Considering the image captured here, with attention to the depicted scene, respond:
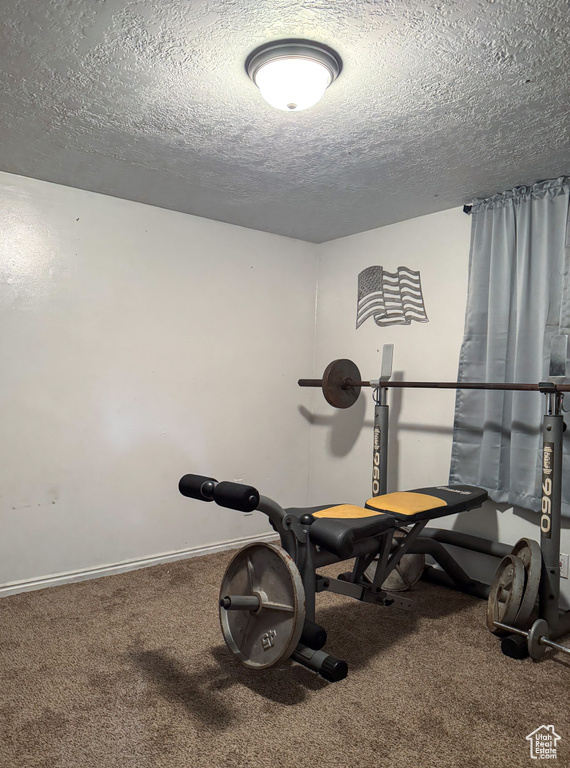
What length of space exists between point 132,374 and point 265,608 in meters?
1.84

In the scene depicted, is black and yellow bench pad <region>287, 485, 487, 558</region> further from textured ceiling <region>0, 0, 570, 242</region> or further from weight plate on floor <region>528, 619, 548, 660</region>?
textured ceiling <region>0, 0, 570, 242</region>

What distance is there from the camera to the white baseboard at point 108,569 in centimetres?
304

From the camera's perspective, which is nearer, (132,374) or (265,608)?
(265,608)

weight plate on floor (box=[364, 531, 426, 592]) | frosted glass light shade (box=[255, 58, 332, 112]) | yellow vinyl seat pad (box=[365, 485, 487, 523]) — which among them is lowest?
weight plate on floor (box=[364, 531, 426, 592])

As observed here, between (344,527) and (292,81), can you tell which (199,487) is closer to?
(344,527)

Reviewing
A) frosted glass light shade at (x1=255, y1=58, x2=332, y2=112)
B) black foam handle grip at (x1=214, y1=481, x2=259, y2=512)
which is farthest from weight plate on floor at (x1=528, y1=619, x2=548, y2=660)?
frosted glass light shade at (x1=255, y1=58, x2=332, y2=112)

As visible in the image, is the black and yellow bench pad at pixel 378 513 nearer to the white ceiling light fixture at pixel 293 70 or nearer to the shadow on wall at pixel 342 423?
the shadow on wall at pixel 342 423

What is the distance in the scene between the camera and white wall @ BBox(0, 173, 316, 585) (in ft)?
10.0

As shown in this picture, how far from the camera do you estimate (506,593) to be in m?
2.48

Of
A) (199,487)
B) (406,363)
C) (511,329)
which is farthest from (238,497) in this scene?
(406,363)

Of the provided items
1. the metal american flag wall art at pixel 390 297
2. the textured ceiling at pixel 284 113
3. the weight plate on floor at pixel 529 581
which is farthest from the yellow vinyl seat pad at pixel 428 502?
the textured ceiling at pixel 284 113

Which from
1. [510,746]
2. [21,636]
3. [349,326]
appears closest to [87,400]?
[21,636]

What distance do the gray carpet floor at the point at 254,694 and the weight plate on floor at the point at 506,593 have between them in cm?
15

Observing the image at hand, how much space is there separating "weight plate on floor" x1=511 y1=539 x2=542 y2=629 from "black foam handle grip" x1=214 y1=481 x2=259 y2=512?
1.33 metres
